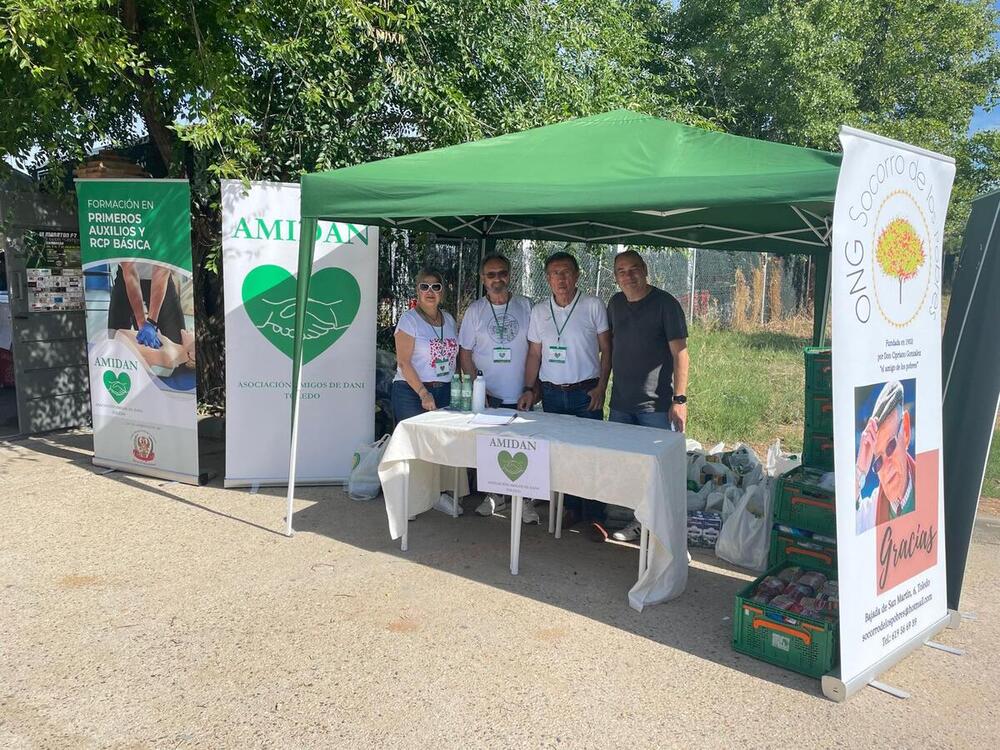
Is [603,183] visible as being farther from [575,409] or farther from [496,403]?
[496,403]

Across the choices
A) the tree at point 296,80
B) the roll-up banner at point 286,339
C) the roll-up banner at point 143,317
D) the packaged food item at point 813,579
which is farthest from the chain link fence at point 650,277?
the packaged food item at point 813,579

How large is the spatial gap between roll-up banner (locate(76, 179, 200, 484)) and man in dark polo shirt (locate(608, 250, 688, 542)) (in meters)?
3.04

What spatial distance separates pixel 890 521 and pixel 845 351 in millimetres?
798

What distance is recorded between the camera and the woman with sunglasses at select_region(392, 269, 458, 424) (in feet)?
15.6

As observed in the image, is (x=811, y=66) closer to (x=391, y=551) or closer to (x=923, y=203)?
(x=923, y=203)

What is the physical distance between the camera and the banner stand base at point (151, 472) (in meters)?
5.52

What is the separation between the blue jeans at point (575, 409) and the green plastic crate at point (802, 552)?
3.60 feet

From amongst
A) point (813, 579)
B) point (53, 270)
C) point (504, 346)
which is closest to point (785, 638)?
point (813, 579)

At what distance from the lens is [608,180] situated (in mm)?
3521

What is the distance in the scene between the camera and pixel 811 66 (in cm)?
1223

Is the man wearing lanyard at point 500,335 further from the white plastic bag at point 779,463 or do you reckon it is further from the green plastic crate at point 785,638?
the green plastic crate at point 785,638

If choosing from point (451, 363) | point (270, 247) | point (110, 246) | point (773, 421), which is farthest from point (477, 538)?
point (773, 421)

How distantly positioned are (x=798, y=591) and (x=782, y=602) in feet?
0.59

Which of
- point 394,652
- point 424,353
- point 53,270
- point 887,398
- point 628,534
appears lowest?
point 394,652
